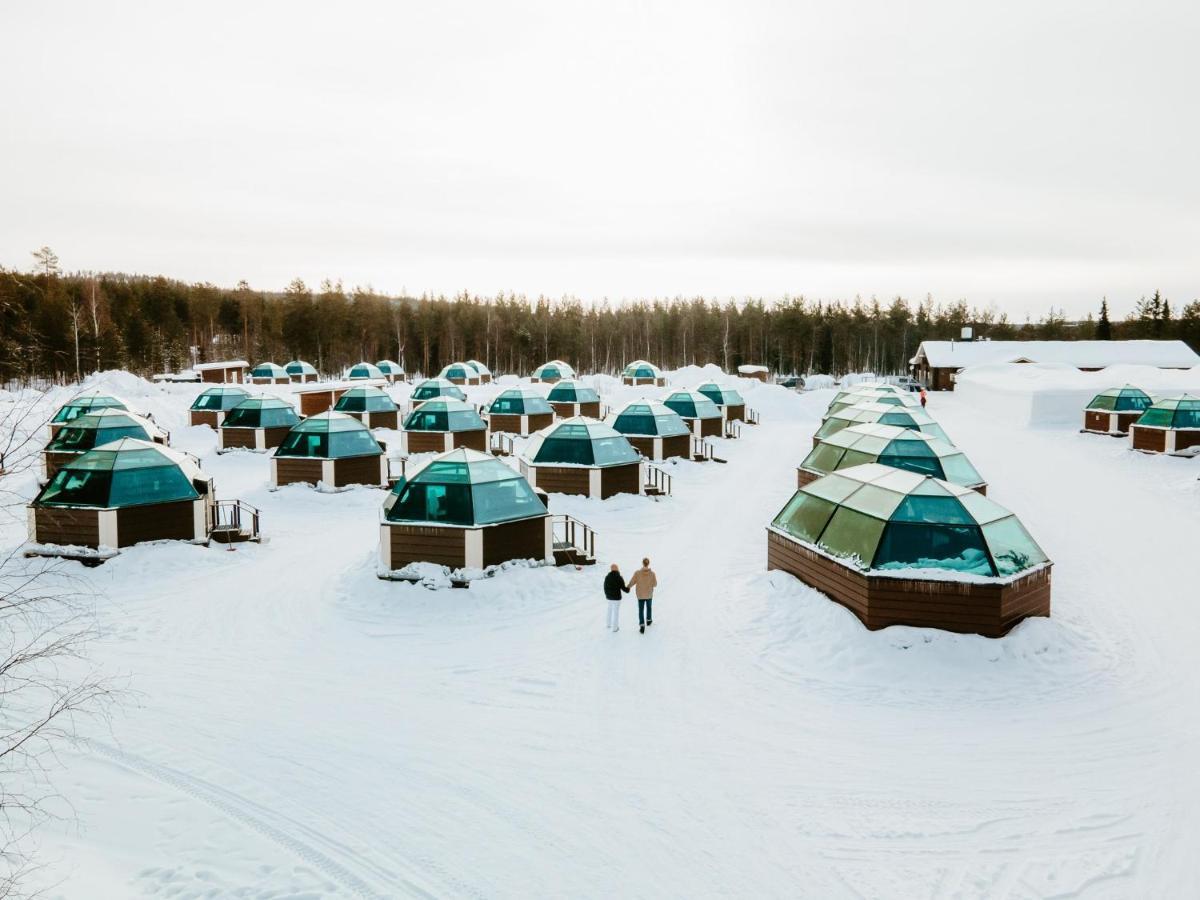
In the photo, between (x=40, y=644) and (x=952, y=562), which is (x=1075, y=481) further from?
(x=40, y=644)

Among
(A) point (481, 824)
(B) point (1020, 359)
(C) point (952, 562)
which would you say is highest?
(B) point (1020, 359)

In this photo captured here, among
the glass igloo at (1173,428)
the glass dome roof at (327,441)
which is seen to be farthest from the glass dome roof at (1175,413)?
the glass dome roof at (327,441)

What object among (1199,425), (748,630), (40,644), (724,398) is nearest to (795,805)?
(748,630)

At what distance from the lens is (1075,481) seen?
25.6 meters

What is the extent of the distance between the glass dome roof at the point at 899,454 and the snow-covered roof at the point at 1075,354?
149 ft

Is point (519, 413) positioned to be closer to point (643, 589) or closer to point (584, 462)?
point (584, 462)

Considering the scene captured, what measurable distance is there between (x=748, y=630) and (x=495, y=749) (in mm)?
5350

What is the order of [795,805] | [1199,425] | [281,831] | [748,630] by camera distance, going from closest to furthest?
[281,831] → [795,805] → [748,630] → [1199,425]

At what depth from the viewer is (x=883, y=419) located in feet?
94.6

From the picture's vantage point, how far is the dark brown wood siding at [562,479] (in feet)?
75.1

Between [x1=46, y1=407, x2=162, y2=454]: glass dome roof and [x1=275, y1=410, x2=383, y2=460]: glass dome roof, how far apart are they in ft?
21.0

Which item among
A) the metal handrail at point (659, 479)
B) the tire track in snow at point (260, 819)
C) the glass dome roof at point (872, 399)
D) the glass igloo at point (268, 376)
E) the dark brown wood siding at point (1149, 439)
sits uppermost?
the glass igloo at point (268, 376)

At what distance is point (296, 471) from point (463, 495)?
39.1 feet

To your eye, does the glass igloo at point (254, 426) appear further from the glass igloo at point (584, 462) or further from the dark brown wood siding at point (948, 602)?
the dark brown wood siding at point (948, 602)
